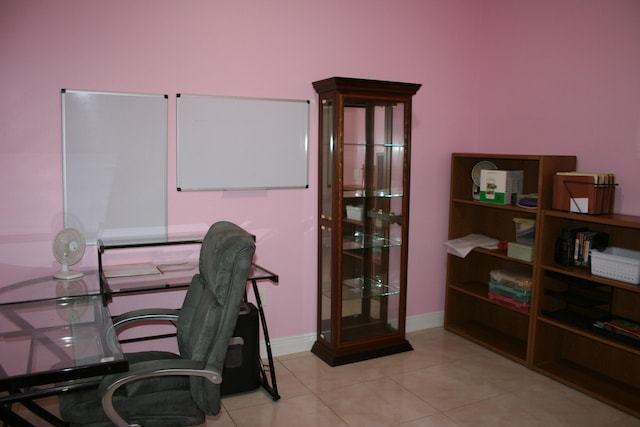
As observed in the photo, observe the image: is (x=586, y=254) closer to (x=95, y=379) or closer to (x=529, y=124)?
(x=529, y=124)

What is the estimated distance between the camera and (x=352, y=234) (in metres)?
3.74

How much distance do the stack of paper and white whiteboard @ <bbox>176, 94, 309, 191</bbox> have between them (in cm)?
129

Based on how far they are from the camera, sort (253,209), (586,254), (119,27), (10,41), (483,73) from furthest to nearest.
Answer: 1. (483,73)
2. (253,209)
3. (586,254)
4. (119,27)
5. (10,41)

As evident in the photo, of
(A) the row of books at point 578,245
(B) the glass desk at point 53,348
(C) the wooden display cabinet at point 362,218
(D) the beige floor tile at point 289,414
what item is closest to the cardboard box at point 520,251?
(A) the row of books at point 578,245

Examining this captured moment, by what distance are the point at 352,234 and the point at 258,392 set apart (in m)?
1.23

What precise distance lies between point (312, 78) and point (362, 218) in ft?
3.42

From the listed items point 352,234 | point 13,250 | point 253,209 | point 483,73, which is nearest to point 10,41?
point 13,250

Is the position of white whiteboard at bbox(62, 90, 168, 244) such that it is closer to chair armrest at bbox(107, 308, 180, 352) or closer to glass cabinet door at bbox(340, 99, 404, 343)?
chair armrest at bbox(107, 308, 180, 352)

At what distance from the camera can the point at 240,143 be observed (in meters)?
3.46

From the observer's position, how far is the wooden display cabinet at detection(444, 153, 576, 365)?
388 cm

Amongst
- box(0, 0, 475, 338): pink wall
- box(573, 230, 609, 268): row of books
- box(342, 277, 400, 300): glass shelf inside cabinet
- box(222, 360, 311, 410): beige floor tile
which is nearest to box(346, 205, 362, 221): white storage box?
box(0, 0, 475, 338): pink wall

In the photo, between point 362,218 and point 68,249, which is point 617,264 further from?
point 68,249

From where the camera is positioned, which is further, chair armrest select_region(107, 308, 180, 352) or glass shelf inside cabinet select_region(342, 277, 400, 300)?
glass shelf inside cabinet select_region(342, 277, 400, 300)

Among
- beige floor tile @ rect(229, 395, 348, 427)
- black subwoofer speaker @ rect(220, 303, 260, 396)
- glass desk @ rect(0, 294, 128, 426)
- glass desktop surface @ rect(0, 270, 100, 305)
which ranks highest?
glass desktop surface @ rect(0, 270, 100, 305)
